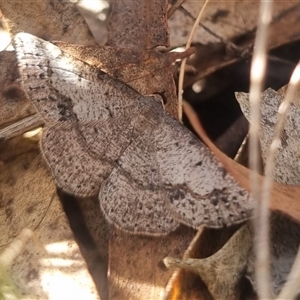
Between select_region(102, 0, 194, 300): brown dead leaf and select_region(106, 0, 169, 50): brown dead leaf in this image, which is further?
select_region(106, 0, 169, 50): brown dead leaf

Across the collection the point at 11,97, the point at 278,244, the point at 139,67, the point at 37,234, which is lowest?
the point at 37,234

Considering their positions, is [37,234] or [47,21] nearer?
[37,234]

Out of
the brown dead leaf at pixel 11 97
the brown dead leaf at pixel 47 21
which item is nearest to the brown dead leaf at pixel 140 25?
the brown dead leaf at pixel 47 21

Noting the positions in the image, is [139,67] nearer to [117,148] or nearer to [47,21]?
[117,148]

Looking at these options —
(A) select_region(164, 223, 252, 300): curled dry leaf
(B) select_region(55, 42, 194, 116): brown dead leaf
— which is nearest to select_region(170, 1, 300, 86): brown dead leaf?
(B) select_region(55, 42, 194, 116): brown dead leaf

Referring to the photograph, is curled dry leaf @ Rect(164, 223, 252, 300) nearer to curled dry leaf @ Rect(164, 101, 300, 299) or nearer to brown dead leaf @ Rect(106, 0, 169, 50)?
curled dry leaf @ Rect(164, 101, 300, 299)

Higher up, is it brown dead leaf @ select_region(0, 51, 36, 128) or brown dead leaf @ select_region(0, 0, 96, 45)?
brown dead leaf @ select_region(0, 0, 96, 45)

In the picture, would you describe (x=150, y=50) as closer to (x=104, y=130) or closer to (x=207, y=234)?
(x=104, y=130)

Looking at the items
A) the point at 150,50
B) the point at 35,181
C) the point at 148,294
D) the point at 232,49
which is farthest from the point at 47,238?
the point at 232,49

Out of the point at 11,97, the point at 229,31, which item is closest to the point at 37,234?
the point at 11,97

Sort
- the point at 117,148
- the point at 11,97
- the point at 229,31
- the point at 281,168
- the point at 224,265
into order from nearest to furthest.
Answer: the point at 224,265
the point at 281,168
the point at 117,148
the point at 11,97
the point at 229,31
